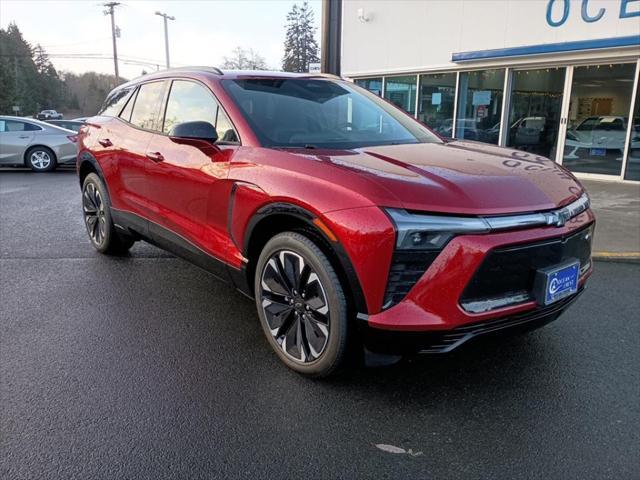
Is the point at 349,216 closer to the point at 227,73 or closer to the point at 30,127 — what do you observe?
the point at 227,73

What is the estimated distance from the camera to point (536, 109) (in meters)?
11.8

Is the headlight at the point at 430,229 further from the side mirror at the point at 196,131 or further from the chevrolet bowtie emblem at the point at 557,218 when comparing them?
the side mirror at the point at 196,131

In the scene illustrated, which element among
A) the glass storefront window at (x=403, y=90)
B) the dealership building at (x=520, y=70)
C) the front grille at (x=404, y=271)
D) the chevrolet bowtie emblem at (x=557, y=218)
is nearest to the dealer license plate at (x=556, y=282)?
the chevrolet bowtie emblem at (x=557, y=218)

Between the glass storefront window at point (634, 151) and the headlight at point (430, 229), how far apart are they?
9847mm

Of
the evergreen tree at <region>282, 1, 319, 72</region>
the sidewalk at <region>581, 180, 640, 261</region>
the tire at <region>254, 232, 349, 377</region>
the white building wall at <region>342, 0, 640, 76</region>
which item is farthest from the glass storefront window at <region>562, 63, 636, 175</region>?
the evergreen tree at <region>282, 1, 319, 72</region>

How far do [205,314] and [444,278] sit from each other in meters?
2.14

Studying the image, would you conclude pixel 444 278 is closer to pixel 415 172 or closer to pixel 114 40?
pixel 415 172

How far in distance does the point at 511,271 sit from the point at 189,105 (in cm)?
261

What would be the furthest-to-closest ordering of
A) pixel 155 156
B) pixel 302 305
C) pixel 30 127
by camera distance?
pixel 30 127 → pixel 155 156 → pixel 302 305

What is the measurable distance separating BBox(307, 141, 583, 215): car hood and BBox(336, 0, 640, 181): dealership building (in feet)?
24.0

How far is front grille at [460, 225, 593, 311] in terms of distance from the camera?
7.82ft

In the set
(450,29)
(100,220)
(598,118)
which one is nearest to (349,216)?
(100,220)

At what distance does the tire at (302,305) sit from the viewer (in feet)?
8.64

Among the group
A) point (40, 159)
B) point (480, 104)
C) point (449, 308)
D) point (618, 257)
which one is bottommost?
point (618, 257)
